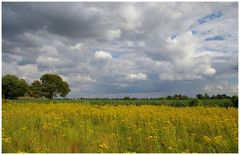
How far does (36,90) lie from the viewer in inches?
1427

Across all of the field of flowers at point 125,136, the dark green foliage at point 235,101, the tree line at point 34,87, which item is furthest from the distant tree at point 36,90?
the field of flowers at point 125,136

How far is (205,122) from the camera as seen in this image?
942 cm

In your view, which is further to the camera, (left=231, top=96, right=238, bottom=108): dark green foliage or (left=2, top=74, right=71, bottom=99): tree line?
(left=2, top=74, right=71, bottom=99): tree line

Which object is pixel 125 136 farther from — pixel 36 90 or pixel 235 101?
pixel 36 90

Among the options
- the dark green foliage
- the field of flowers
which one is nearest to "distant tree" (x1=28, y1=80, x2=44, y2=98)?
the dark green foliage

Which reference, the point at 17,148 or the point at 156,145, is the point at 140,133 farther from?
the point at 17,148

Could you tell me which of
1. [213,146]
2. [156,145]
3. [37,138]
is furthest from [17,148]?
[213,146]

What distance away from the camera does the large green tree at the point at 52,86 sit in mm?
36281

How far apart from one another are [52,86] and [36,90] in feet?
7.08

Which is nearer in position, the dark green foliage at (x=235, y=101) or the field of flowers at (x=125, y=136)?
the field of flowers at (x=125, y=136)

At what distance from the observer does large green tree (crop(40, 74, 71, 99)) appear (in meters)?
36.3

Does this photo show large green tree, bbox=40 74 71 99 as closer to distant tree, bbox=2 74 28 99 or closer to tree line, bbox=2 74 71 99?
tree line, bbox=2 74 71 99

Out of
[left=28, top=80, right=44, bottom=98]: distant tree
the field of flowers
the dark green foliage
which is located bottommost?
the field of flowers

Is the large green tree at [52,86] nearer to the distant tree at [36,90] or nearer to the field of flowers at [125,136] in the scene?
the distant tree at [36,90]
